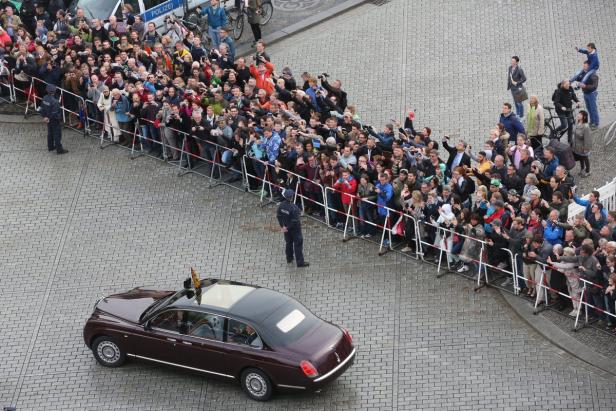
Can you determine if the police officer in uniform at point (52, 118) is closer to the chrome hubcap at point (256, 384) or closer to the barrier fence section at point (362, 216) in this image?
the barrier fence section at point (362, 216)

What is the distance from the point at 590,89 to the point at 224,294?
1128 centimetres

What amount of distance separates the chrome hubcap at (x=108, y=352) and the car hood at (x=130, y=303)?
55cm

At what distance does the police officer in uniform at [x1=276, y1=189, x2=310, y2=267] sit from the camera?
81.3ft

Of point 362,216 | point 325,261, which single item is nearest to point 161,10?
point 362,216

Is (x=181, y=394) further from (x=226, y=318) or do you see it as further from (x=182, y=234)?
(x=182, y=234)

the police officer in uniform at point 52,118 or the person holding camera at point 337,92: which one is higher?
the person holding camera at point 337,92

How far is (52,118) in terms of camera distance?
29547 millimetres

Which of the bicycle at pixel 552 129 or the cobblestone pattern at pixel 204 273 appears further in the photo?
the bicycle at pixel 552 129

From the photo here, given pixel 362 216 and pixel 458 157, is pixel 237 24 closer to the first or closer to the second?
pixel 458 157

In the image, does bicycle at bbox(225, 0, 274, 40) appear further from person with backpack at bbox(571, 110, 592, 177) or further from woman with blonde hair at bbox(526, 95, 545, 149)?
person with backpack at bbox(571, 110, 592, 177)

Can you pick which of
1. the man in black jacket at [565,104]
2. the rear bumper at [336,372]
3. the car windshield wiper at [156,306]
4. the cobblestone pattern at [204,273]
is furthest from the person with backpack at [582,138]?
the car windshield wiper at [156,306]

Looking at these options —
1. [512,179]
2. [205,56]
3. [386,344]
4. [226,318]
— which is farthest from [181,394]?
[205,56]

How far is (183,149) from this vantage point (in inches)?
1137

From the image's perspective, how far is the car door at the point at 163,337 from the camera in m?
21.7
